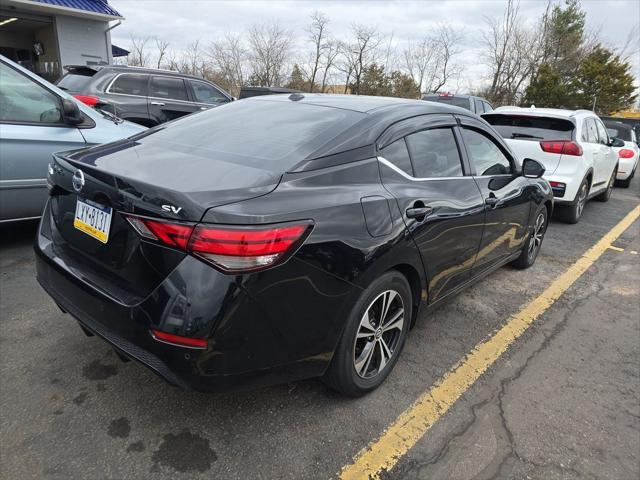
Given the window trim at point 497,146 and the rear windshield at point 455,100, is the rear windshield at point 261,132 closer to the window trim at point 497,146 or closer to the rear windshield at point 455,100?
the window trim at point 497,146

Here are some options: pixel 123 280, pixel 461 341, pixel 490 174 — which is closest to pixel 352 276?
pixel 123 280

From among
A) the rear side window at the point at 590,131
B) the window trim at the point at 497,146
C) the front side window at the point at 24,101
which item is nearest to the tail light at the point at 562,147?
the rear side window at the point at 590,131

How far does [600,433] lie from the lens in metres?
2.38

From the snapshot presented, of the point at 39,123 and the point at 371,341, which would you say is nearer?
the point at 371,341

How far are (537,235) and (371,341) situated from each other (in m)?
3.06

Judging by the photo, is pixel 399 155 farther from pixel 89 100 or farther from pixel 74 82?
pixel 74 82

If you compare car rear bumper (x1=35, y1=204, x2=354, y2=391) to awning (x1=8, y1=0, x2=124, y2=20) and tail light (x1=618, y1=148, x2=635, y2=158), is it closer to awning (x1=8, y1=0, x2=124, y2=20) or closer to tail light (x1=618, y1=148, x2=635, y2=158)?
tail light (x1=618, y1=148, x2=635, y2=158)

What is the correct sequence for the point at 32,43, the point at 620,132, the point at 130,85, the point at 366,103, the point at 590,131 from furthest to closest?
the point at 32,43 < the point at 620,132 < the point at 130,85 < the point at 590,131 < the point at 366,103

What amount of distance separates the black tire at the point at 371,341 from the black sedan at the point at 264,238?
1 cm

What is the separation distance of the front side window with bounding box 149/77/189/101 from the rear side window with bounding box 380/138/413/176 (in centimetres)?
688

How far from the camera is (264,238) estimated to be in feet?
5.80

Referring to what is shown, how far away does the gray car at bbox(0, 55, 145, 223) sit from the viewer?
3.80 metres

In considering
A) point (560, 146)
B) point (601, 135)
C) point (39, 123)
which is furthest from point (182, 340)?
point (601, 135)

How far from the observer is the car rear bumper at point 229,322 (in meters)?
1.75
